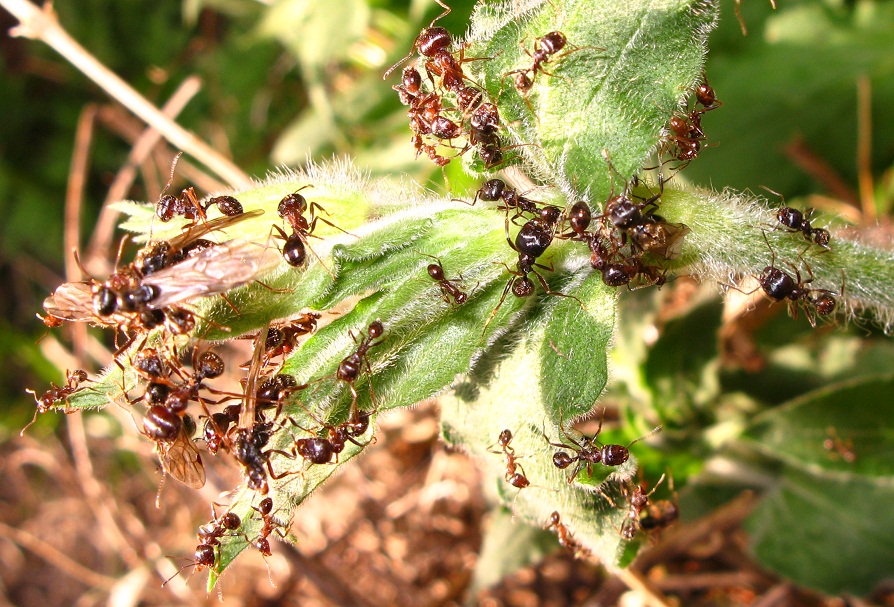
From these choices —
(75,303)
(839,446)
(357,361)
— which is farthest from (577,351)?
(839,446)

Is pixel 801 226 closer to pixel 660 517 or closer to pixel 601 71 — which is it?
pixel 601 71

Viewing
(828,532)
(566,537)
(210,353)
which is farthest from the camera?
(828,532)

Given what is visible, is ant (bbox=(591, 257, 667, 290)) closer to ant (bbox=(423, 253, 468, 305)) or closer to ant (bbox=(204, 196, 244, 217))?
ant (bbox=(423, 253, 468, 305))

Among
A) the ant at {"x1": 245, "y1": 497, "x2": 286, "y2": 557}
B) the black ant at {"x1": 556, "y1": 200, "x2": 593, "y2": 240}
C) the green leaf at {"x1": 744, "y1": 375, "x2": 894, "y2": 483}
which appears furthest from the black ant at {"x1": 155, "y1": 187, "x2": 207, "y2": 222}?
the green leaf at {"x1": 744, "y1": 375, "x2": 894, "y2": 483}

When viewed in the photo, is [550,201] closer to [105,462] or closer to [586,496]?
[586,496]

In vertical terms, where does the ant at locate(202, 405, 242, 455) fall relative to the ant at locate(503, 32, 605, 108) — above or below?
below
